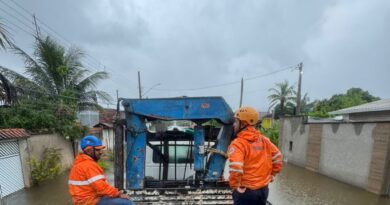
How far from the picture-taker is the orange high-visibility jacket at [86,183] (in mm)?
3252

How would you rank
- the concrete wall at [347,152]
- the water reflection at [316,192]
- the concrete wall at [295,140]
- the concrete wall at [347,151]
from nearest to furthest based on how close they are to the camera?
the water reflection at [316,192] < the concrete wall at [347,151] < the concrete wall at [347,152] < the concrete wall at [295,140]

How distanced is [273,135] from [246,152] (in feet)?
66.1

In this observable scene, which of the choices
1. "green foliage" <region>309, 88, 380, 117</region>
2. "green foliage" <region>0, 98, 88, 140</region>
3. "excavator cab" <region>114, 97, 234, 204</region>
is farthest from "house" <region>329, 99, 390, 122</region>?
"green foliage" <region>0, 98, 88, 140</region>

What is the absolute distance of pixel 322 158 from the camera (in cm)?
1381

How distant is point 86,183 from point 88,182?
0.03 meters

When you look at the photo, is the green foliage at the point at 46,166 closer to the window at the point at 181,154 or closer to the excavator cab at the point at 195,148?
the window at the point at 181,154

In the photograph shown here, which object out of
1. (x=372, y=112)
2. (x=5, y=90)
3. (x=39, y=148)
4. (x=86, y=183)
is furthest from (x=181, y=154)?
(x=372, y=112)

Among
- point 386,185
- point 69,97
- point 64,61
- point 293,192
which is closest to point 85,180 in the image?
point 293,192

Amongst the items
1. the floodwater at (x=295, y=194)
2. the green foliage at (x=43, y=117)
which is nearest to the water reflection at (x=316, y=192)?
the floodwater at (x=295, y=194)

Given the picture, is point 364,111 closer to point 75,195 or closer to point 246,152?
point 246,152

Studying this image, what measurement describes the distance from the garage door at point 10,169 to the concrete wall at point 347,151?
1122cm

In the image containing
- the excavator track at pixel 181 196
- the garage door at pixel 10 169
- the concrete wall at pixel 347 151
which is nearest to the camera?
the excavator track at pixel 181 196

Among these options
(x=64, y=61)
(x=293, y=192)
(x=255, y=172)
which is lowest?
(x=293, y=192)

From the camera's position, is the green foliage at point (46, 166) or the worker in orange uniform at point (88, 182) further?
the green foliage at point (46, 166)
